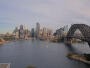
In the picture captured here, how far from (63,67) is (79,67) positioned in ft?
9.74

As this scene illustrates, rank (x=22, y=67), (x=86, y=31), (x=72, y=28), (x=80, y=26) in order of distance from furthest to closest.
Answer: (x=72, y=28)
(x=80, y=26)
(x=86, y=31)
(x=22, y=67)

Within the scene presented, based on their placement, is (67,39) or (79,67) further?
(67,39)

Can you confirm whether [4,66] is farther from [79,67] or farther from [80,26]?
[80,26]

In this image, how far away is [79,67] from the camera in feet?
129

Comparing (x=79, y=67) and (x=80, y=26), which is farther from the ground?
(x=80, y=26)

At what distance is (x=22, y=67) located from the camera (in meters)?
37.3

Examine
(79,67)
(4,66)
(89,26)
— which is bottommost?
(79,67)

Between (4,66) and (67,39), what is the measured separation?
10474 centimetres

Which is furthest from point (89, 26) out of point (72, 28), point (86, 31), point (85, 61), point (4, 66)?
point (4, 66)

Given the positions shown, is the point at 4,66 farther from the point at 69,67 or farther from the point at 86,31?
the point at 86,31

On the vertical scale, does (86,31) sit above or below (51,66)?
above

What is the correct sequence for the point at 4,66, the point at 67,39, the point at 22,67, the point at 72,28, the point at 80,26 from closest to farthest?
1. the point at 4,66
2. the point at 22,67
3. the point at 80,26
4. the point at 72,28
5. the point at 67,39

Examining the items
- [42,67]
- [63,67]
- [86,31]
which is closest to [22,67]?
[42,67]

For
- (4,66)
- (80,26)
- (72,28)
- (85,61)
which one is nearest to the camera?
(4,66)
